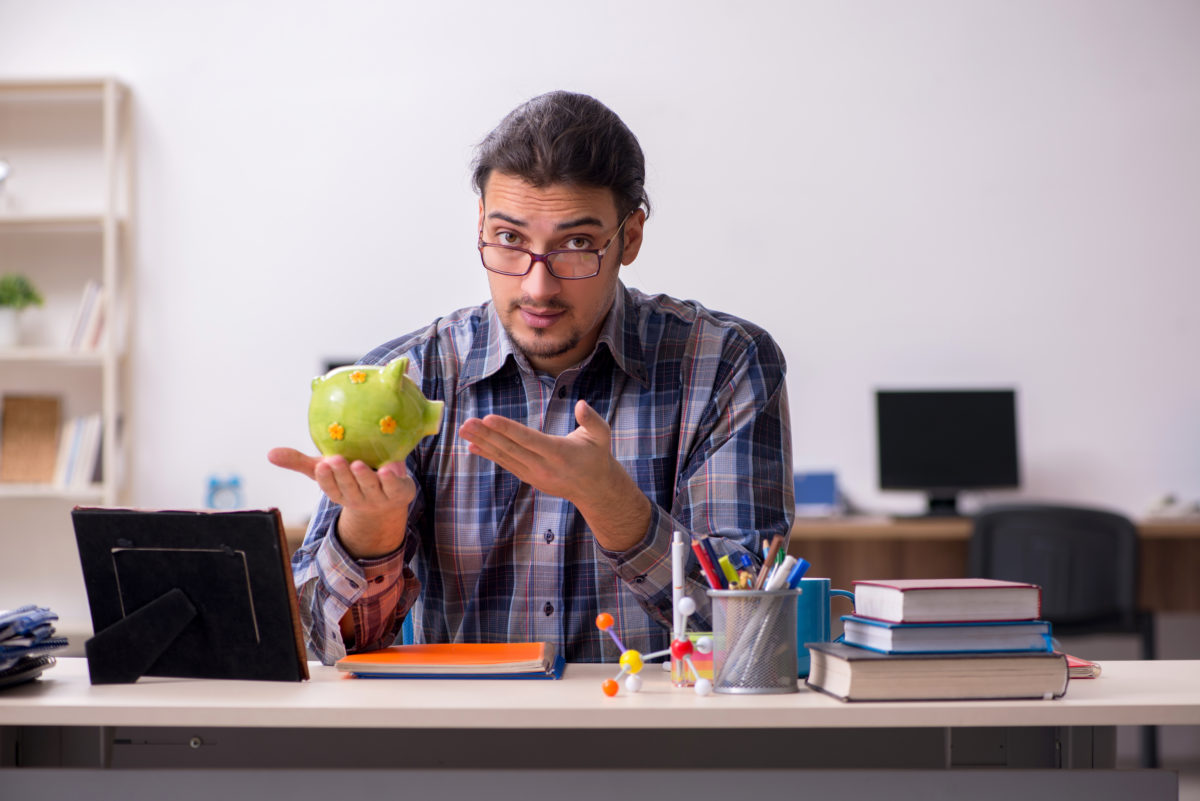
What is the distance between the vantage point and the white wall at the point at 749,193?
13.1ft

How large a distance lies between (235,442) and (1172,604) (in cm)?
324

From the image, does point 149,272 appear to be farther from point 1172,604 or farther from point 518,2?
point 1172,604

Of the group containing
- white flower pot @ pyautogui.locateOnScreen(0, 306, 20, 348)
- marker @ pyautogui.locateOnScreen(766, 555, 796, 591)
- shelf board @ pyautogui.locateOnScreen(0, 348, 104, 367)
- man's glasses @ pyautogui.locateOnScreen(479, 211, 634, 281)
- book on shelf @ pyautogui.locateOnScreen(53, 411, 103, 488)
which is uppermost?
white flower pot @ pyautogui.locateOnScreen(0, 306, 20, 348)

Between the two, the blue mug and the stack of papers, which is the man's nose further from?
the stack of papers

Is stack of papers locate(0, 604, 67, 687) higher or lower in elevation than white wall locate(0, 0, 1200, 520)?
lower

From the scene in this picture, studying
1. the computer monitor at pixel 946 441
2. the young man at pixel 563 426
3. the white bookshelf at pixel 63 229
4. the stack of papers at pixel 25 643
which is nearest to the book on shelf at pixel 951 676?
the young man at pixel 563 426

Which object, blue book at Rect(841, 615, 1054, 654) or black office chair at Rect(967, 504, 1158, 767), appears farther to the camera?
black office chair at Rect(967, 504, 1158, 767)

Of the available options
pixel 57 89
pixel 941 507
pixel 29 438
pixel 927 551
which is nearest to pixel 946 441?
pixel 941 507

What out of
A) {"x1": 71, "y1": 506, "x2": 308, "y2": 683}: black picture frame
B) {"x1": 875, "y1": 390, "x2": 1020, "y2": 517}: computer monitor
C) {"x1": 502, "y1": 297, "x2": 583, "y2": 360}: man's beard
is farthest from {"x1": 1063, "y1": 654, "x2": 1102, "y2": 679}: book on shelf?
{"x1": 875, "y1": 390, "x2": 1020, "y2": 517}: computer monitor

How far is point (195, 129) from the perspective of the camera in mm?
4133

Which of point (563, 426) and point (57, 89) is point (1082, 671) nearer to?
point (563, 426)

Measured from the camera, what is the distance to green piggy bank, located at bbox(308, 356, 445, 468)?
1.20m

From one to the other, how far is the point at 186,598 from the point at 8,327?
318 cm

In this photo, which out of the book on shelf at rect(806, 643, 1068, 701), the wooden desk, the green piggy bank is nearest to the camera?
the book on shelf at rect(806, 643, 1068, 701)
